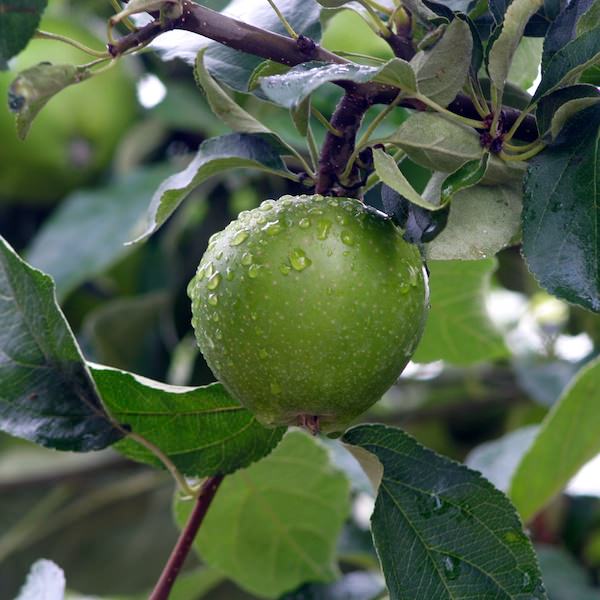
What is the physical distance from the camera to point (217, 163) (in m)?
0.68

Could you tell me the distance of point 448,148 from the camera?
2.07ft

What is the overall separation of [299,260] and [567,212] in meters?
0.18

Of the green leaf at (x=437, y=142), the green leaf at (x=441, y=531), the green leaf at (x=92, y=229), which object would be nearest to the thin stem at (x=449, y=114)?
the green leaf at (x=437, y=142)

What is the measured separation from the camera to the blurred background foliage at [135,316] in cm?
149

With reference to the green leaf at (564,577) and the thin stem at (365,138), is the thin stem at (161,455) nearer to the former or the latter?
the thin stem at (365,138)

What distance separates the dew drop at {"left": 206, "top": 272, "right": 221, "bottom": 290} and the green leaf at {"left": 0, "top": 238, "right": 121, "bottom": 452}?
0.12m

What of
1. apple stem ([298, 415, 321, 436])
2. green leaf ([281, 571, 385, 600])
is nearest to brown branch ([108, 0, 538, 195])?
apple stem ([298, 415, 321, 436])

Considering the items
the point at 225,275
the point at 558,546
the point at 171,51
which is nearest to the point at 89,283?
the point at 558,546

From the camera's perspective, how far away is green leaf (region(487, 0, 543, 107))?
0.64 metres

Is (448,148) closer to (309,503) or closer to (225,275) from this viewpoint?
(225,275)

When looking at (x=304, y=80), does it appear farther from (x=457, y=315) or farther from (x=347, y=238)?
(x=457, y=315)

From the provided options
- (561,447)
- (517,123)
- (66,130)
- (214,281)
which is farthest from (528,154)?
(66,130)

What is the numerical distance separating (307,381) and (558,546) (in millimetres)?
1011

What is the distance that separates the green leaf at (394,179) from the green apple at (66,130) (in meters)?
1.13
